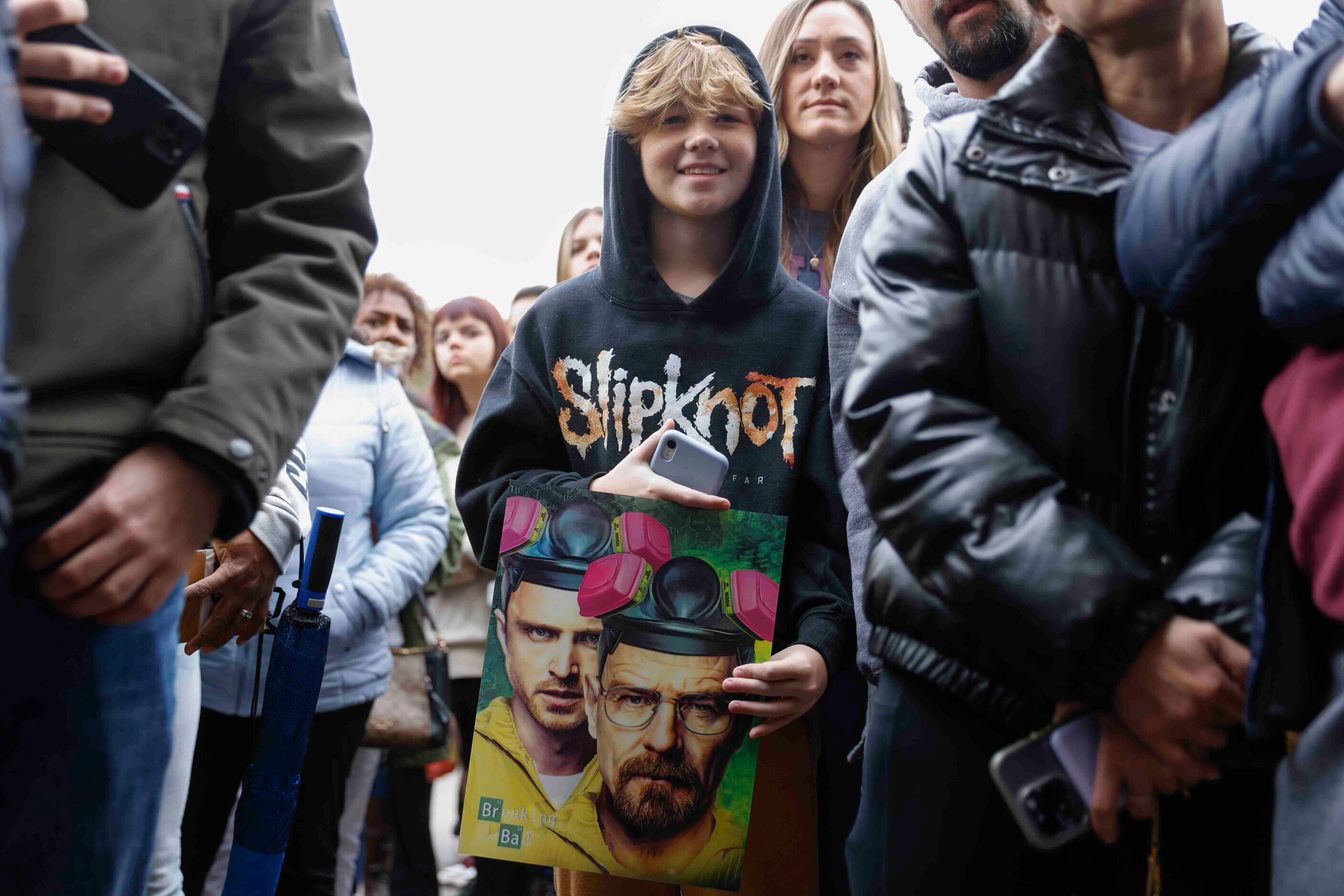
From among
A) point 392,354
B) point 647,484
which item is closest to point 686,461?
point 647,484

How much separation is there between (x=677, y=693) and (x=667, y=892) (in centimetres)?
45

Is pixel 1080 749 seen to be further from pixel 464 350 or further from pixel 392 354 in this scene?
pixel 464 350

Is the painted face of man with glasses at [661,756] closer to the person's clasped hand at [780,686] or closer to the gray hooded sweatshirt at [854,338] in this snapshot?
the person's clasped hand at [780,686]

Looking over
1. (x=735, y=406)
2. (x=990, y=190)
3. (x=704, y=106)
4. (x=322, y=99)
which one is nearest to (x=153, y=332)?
(x=322, y=99)

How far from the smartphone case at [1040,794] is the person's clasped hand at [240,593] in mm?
1328

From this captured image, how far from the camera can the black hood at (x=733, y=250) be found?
2.24 m

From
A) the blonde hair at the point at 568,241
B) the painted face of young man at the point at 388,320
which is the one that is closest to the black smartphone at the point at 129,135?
the painted face of young man at the point at 388,320

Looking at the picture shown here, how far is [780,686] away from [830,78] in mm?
1690

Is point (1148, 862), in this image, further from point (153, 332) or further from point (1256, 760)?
point (153, 332)

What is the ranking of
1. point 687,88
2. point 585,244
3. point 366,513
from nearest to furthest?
point 687,88 → point 366,513 → point 585,244

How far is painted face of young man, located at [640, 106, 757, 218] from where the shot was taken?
89.7 inches

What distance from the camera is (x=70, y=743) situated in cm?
117


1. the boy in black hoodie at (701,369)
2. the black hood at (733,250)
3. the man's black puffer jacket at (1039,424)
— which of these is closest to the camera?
the man's black puffer jacket at (1039,424)

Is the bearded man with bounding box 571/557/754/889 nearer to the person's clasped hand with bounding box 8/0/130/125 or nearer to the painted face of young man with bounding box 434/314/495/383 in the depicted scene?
the person's clasped hand with bounding box 8/0/130/125
